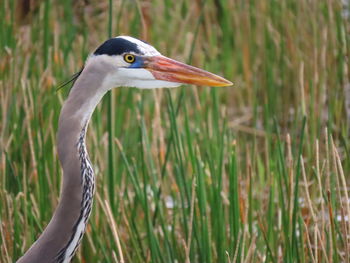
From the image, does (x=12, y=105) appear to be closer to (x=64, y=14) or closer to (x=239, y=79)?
(x=64, y=14)

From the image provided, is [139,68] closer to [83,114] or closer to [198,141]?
[83,114]

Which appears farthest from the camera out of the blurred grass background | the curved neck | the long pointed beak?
the blurred grass background

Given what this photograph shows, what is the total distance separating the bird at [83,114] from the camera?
2104 mm

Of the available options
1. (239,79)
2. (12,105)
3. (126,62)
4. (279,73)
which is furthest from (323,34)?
(126,62)

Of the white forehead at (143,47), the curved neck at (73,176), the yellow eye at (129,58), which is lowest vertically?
the curved neck at (73,176)

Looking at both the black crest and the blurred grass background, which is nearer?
the black crest

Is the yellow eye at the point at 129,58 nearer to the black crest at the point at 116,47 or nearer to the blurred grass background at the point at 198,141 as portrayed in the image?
the black crest at the point at 116,47

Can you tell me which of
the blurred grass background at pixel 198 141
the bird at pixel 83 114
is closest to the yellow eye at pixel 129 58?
the bird at pixel 83 114

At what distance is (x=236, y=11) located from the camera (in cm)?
527

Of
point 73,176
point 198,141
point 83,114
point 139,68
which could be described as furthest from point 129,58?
point 198,141

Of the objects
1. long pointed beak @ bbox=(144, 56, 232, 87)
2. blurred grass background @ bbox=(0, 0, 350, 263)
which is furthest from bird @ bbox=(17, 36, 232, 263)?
blurred grass background @ bbox=(0, 0, 350, 263)

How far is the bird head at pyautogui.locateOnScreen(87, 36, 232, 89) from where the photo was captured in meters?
2.17

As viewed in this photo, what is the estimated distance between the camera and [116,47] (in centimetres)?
218

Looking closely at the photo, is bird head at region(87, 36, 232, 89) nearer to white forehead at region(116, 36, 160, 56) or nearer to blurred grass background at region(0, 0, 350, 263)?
white forehead at region(116, 36, 160, 56)
